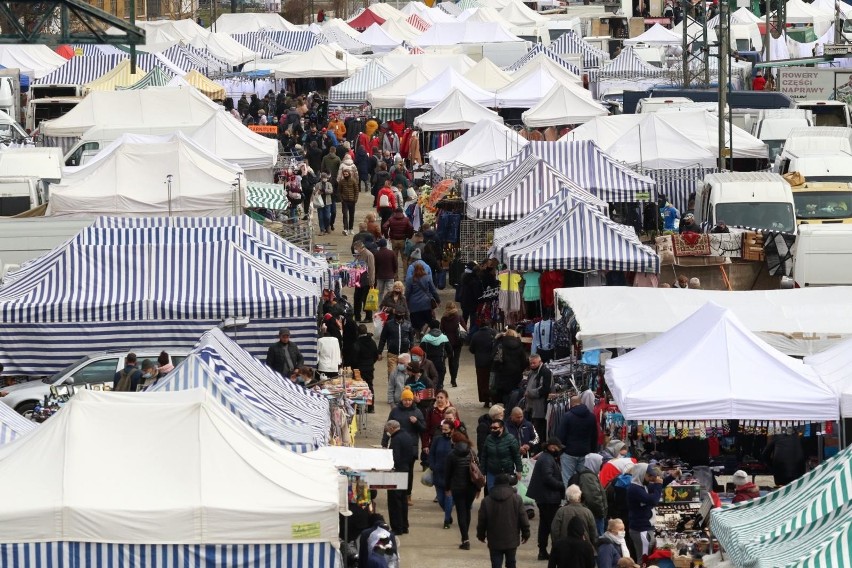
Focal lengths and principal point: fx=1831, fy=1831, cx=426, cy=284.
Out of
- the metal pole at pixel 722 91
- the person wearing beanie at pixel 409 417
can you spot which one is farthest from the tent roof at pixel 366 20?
the person wearing beanie at pixel 409 417

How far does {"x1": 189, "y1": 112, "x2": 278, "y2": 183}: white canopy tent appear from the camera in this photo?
29.7m

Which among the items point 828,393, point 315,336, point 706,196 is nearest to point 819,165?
point 706,196

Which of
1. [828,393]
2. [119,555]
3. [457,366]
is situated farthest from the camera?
[457,366]

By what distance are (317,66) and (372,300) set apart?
1052 inches

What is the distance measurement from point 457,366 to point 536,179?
4.56 metres

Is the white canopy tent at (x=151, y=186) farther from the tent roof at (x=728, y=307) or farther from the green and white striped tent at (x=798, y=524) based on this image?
the green and white striped tent at (x=798, y=524)

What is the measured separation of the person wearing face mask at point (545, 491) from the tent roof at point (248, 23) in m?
54.7

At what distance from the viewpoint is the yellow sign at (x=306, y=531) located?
11961 mm

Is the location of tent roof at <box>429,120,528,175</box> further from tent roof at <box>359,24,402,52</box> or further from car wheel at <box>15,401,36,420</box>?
tent roof at <box>359,24,402,52</box>

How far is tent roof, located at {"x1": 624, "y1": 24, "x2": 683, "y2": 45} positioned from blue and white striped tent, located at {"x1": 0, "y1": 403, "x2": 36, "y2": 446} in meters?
48.9

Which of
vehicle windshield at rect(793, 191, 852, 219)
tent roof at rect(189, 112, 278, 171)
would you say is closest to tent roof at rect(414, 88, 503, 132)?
tent roof at rect(189, 112, 278, 171)

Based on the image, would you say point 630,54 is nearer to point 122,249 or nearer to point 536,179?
point 536,179

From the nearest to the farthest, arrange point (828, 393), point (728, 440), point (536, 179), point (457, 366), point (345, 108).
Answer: point (828, 393) < point (728, 440) < point (457, 366) < point (536, 179) < point (345, 108)

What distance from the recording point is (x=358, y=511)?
1334 cm
